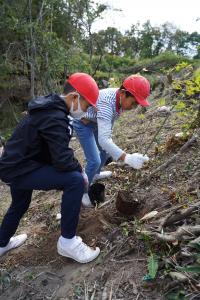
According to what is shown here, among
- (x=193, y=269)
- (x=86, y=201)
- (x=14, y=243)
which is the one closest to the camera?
(x=193, y=269)

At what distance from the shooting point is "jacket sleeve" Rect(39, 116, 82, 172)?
8.17 feet

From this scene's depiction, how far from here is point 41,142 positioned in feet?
8.68

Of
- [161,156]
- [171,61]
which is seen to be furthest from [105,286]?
[171,61]

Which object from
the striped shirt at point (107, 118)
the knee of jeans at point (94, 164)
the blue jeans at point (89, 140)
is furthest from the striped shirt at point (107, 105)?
the knee of jeans at point (94, 164)

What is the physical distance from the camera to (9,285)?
9.32 feet

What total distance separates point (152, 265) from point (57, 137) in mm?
1003

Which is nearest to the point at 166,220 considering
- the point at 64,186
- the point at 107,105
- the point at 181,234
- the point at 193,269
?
the point at 181,234

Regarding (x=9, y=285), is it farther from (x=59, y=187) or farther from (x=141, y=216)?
(x=141, y=216)

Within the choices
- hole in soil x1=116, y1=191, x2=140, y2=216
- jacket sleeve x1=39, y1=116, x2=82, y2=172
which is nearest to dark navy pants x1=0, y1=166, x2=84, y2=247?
jacket sleeve x1=39, y1=116, x2=82, y2=172

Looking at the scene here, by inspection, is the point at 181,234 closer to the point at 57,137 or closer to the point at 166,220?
the point at 166,220

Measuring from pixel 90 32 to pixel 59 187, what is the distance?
385 inches

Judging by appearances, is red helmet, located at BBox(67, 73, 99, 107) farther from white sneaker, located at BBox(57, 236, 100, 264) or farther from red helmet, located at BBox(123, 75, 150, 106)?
white sneaker, located at BBox(57, 236, 100, 264)

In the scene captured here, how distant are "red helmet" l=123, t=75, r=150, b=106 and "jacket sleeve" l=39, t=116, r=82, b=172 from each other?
31.5 inches

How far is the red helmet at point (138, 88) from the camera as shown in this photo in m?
3.10
